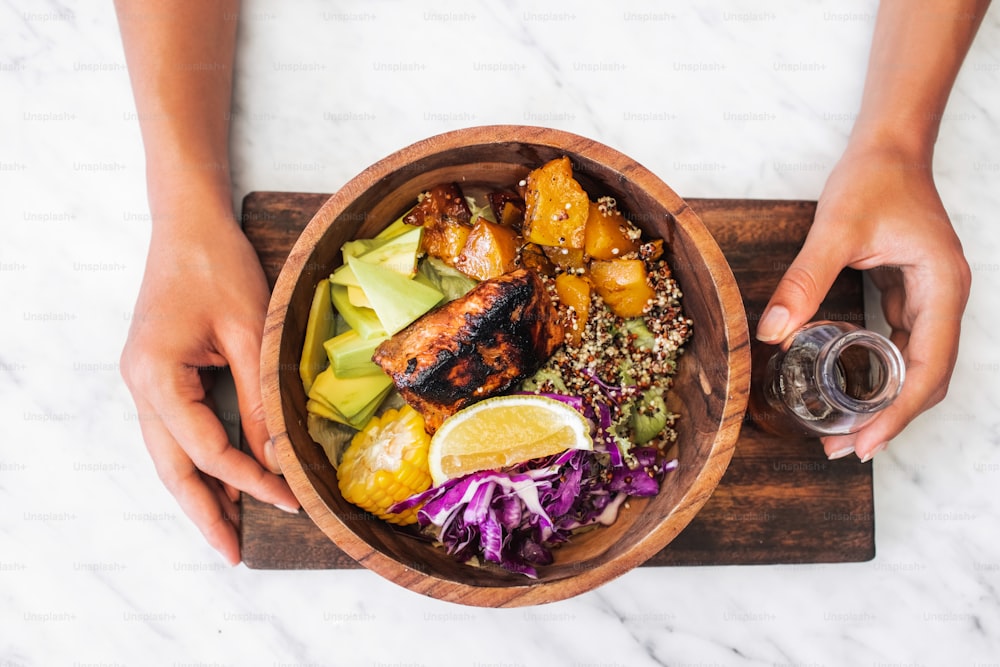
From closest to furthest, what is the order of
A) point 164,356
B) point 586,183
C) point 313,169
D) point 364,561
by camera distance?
point 364,561, point 586,183, point 164,356, point 313,169

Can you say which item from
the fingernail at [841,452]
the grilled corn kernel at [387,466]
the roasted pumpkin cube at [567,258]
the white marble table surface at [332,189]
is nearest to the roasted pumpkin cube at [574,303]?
the roasted pumpkin cube at [567,258]

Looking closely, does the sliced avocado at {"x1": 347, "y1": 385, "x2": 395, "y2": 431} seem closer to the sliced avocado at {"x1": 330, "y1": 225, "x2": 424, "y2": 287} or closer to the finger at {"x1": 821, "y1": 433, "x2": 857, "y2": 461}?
the sliced avocado at {"x1": 330, "y1": 225, "x2": 424, "y2": 287}

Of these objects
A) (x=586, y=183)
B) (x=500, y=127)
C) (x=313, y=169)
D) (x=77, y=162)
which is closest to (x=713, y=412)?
(x=586, y=183)

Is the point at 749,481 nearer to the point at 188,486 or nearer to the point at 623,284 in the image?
the point at 623,284

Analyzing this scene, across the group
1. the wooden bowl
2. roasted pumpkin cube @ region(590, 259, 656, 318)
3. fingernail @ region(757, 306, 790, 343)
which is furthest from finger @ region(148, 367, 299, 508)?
fingernail @ region(757, 306, 790, 343)

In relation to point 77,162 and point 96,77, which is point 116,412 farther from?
point 96,77

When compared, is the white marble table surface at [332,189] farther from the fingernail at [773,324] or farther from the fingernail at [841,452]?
the fingernail at [773,324]
